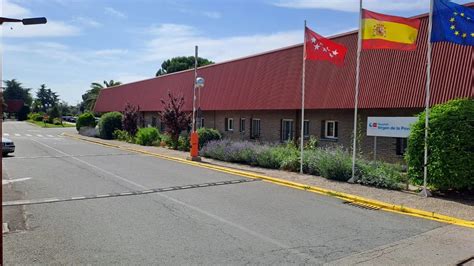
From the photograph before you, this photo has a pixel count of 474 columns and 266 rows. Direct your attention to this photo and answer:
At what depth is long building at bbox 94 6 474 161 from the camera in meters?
14.7

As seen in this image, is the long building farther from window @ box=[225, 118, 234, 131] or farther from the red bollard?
the red bollard

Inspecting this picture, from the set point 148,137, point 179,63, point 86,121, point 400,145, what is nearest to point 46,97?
point 179,63

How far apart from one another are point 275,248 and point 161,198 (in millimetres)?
4443

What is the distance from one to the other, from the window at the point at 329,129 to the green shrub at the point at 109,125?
23.0m

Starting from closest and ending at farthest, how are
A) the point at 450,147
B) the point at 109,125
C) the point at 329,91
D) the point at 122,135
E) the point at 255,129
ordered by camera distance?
the point at 450,147 → the point at 329,91 → the point at 255,129 → the point at 122,135 → the point at 109,125

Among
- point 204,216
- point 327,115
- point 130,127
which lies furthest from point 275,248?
point 130,127

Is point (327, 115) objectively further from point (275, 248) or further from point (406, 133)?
point (275, 248)

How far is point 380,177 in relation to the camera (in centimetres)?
1196

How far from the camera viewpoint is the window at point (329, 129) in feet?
65.1

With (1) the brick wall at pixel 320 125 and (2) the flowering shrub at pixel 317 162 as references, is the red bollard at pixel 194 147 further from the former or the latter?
(1) the brick wall at pixel 320 125

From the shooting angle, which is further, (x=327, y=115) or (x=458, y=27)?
(x=327, y=115)

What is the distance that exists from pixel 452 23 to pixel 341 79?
7.98m

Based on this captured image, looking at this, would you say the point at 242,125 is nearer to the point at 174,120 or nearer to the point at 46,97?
the point at 174,120

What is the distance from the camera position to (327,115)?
19.8 m
